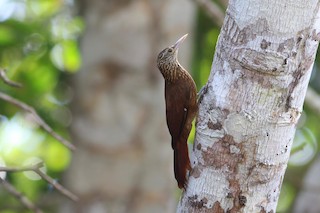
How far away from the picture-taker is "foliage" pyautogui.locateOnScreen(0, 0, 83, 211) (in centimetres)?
536

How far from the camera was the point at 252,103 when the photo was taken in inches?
84.4

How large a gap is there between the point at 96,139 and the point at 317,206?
1.38 m

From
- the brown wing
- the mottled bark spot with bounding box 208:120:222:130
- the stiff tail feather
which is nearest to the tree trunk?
the mottled bark spot with bounding box 208:120:222:130

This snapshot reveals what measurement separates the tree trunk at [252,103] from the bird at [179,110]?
16cm

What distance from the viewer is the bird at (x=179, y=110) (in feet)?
8.29

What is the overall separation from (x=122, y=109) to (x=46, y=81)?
0.94 meters

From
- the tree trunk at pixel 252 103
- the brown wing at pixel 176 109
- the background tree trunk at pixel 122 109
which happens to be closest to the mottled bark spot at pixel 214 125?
the tree trunk at pixel 252 103

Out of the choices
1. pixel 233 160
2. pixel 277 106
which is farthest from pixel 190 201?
pixel 277 106

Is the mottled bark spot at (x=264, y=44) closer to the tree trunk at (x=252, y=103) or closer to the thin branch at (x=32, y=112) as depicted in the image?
the tree trunk at (x=252, y=103)

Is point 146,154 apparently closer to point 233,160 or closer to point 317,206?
point 317,206

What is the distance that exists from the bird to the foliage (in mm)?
1982

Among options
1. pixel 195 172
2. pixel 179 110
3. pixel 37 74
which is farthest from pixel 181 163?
pixel 37 74

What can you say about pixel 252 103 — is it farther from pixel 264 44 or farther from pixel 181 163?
pixel 181 163

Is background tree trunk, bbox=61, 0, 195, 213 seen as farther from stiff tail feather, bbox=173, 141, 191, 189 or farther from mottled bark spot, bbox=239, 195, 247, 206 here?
mottled bark spot, bbox=239, 195, 247, 206
